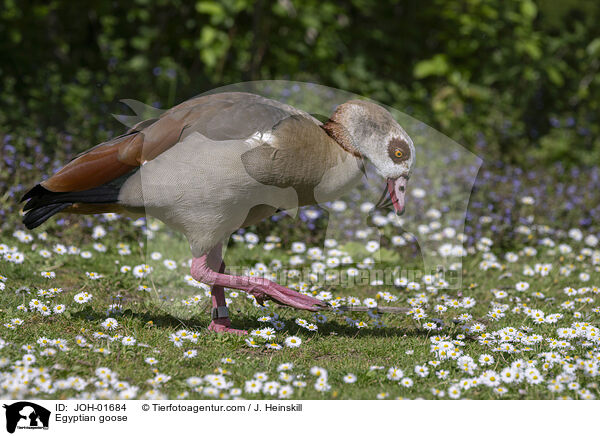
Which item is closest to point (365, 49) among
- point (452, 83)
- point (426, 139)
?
point (452, 83)

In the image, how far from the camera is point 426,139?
6.74 metres

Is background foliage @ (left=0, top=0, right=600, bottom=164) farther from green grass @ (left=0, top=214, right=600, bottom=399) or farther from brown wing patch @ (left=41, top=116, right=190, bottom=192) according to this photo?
brown wing patch @ (left=41, top=116, right=190, bottom=192)

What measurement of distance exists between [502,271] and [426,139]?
1.69 meters

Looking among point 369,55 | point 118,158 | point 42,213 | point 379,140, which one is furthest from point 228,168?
point 369,55

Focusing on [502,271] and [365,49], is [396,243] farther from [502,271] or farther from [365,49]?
[365,49]

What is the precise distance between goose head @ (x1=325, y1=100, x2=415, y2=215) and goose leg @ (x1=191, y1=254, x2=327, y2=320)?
29.1 inches

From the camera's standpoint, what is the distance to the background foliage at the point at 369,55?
8.15 m

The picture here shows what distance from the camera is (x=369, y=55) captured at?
30.2 feet

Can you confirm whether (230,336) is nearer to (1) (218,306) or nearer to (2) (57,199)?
(1) (218,306)
